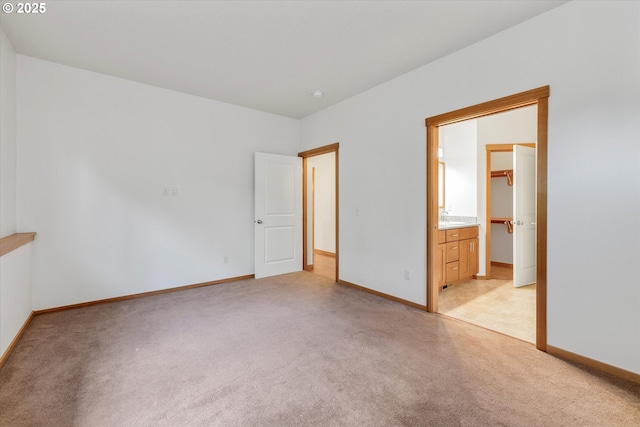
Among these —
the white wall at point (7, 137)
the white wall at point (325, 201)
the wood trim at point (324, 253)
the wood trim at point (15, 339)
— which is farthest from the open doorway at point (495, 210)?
the white wall at point (7, 137)

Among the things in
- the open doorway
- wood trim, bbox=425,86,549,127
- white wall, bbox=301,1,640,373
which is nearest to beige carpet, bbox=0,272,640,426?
white wall, bbox=301,1,640,373

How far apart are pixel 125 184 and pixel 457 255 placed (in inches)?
176

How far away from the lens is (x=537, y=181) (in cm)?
224

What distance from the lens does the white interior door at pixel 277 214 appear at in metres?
4.49

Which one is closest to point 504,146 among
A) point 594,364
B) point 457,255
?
point 457,255

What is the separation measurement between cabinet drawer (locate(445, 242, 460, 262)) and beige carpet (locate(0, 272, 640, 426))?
119 cm

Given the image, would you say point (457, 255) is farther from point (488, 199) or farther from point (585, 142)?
point (585, 142)

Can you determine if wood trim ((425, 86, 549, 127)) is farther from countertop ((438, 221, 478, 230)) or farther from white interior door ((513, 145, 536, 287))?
white interior door ((513, 145, 536, 287))

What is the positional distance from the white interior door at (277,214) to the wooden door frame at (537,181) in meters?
2.46

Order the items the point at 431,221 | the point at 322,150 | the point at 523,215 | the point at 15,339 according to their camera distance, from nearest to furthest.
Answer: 1. the point at 15,339
2. the point at 431,221
3. the point at 523,215
4. the point at 322,150

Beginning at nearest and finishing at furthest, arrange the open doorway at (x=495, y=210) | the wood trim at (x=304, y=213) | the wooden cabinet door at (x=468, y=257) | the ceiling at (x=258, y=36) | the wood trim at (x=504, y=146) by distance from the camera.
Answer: the ceiling at (x=258, y=36) < the open doorway at (x=495, y=210) < the wooden cabinet door at (x=468, y=257) < the wood trim at (x=504, y=146) < the wood trim at (x=304, y=213)

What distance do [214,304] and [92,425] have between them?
184 cm

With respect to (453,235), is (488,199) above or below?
above

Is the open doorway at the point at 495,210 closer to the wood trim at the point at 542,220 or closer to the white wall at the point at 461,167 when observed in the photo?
the white wall at the point at 461,167
